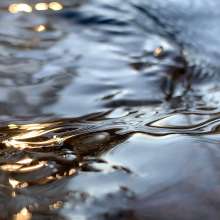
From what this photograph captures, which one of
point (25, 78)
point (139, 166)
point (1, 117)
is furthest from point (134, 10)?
point (139, 166)

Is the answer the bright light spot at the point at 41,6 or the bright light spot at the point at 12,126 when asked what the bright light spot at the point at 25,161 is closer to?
the bright light spot at the point at 12,126

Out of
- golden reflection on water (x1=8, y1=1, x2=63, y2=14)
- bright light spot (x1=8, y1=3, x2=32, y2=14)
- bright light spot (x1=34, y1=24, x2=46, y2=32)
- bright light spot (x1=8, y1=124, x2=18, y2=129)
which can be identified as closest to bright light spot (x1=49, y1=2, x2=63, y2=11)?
golden reflection on water (x1=8, y1=1, x2=63, y2=14)

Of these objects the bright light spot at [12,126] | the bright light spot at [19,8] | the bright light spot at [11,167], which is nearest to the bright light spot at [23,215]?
the bright light spot at [11,167]

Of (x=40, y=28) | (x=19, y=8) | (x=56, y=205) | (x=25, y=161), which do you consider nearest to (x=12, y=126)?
(x=25, y=161)

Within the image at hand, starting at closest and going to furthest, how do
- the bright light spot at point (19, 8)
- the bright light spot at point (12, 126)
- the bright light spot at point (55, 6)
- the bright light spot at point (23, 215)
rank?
the bright light spot at point (23, 215) → the bright light spot at point (12, 126) → the bright light spot at point (19, 8) → the bright light spot at point (55, 6)

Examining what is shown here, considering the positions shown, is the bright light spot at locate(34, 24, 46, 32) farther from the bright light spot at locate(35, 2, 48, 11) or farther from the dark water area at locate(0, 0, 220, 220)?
the bright light spot at locate(35, 2, 48, 11)

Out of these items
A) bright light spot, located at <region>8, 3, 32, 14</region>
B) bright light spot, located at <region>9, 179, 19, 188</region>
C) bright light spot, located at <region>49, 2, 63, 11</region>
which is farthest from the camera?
bright light spot, located at <region>49, 2, 63, 11</region>

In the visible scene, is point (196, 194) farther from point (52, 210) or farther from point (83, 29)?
point (83, 29)

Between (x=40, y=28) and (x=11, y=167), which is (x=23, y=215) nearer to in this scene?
(x=11, y=167)
